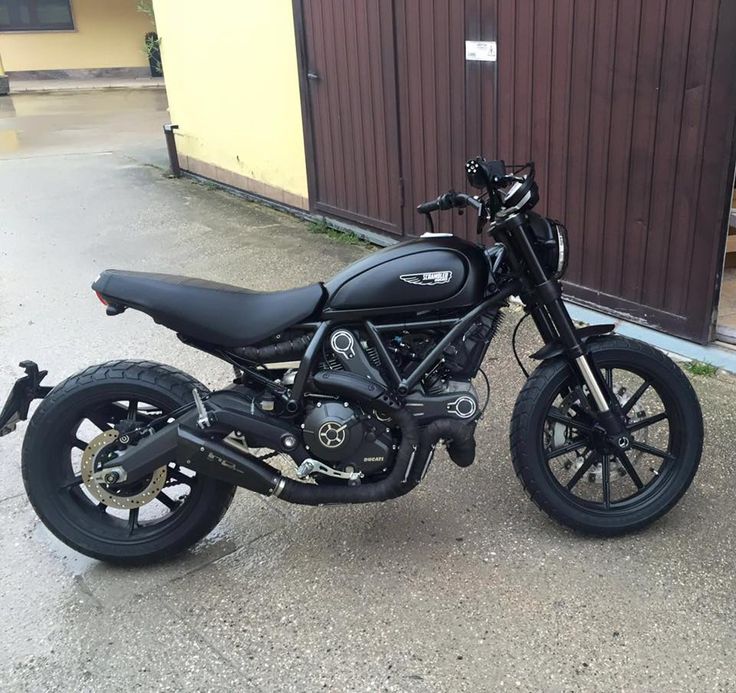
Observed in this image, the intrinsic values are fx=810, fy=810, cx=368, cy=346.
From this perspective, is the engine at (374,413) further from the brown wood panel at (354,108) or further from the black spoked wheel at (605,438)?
the brown wood panel at (354,108)

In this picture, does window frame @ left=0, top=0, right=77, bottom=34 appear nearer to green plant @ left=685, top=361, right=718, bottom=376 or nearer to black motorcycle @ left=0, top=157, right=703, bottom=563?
green plant @ left=685, top=361, right=718, bottom=376

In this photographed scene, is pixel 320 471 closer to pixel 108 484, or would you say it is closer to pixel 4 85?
pixel 108 484

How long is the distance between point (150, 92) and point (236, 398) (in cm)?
1918

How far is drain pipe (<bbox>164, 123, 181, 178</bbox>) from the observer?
374 inches

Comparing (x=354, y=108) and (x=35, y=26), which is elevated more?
(x=354, y=108)

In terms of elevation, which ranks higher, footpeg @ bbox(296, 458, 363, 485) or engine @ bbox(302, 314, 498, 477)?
engine @ bbox(302, 314, 498, 477)

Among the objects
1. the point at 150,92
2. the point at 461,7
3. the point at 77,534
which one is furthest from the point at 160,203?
the point at 150,92

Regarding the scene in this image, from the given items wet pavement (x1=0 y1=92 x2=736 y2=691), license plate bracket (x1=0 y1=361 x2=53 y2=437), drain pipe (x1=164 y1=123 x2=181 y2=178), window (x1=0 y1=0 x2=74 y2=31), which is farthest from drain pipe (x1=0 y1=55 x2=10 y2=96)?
license plate bracket (x1=0 y1=361 x2=53 y2=437)

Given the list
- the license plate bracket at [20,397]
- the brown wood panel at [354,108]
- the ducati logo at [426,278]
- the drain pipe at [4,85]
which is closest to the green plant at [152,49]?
the drain pipe at [4,85]

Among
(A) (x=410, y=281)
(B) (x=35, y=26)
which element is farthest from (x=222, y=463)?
(B) (x=35, y=26)

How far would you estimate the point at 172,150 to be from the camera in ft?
31.5

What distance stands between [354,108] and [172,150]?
383 cm

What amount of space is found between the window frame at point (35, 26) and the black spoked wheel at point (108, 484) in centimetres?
2300

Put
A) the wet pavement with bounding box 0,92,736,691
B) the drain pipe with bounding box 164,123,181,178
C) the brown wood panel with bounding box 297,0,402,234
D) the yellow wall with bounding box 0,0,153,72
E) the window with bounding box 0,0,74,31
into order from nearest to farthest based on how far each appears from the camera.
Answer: the wet pavement with bounding box 0,92,736,691, the brown wood panel with bounding box 297,0,402,234, the drain pipe with bounding box 164,123,181,178, the yellow wall with bounding box 0,0,153,72, the window with bounding box 0,0,74,31
